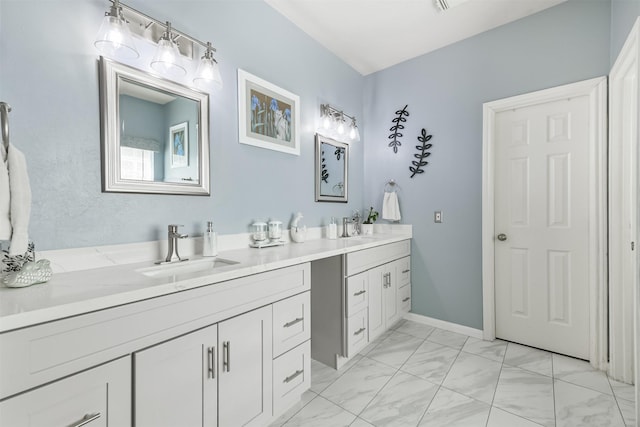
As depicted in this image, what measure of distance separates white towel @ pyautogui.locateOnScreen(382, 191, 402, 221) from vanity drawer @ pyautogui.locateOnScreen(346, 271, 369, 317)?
0.94m

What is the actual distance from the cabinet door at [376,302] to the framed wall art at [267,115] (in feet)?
3.86

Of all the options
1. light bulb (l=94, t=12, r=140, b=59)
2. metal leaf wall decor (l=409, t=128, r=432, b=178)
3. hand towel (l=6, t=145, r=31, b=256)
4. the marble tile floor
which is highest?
light bulb (l=94, t=12, r=140, b=59)

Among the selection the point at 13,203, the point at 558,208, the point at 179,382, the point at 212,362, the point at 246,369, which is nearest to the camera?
the point at 13,203

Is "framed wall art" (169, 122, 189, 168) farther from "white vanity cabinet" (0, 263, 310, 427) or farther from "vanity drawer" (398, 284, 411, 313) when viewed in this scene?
"vanity drawer" (398, 284, 411, 313)

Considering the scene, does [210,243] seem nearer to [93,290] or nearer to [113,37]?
[93,290]

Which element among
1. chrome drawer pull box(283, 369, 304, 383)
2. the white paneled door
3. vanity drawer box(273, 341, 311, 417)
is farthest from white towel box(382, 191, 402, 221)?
chrome drawer pull box(283, 369, 304, 383)

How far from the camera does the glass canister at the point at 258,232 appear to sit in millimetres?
1879

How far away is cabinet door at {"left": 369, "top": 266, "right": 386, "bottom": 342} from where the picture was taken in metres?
2.15

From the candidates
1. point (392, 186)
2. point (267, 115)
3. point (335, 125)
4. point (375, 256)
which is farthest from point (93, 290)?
point (392, 186)

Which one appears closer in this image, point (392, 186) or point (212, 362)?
point (212, 362)

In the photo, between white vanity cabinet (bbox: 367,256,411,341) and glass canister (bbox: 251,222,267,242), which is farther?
white vanity cabinet (bbox: 367,256,411,341)

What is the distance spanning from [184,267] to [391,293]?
1733 millimetres

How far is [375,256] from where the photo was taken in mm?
2217

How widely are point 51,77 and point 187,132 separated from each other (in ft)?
1.86
